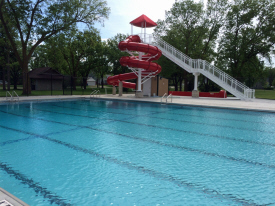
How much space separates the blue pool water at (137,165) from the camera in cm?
353

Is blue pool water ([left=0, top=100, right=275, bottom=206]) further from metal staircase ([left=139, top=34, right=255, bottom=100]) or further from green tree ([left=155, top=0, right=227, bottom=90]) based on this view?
green tree ([left=155, top=0, right=227, bottom=90])

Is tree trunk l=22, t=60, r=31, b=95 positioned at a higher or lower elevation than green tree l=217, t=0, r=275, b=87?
lower

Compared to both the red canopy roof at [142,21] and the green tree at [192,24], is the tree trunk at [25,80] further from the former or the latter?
the green tree at [192,24]

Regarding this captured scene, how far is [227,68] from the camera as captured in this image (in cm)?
3312

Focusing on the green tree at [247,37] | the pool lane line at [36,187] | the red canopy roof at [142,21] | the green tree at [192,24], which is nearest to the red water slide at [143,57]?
the red canopy roof at [142,21]

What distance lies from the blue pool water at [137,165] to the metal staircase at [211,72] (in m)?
12.1

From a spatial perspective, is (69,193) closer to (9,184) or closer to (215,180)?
(9,184)

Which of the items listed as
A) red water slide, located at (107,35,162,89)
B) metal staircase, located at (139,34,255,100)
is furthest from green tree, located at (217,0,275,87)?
red water slide, located at (107,35,162,89)

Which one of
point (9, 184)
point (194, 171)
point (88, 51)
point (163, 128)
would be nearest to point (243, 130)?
point (163, 128)

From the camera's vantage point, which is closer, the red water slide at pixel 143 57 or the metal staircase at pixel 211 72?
the red water slide at pixel 143 57

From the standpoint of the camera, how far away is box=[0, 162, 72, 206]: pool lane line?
3.35 metres

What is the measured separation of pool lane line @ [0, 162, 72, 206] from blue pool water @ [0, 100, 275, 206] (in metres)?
0.02

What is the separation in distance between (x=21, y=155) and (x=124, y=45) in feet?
47.3

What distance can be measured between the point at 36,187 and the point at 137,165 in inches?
79.0
